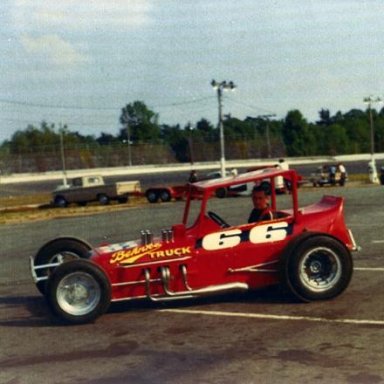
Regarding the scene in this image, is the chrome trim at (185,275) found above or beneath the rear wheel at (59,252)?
beneath

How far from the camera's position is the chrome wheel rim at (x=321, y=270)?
8.58 meters

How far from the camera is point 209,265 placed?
338 inches

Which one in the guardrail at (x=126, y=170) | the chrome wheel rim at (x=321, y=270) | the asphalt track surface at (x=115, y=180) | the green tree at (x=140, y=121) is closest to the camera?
the chrome wheel rim at (x=321, y=270)

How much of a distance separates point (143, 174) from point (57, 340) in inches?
3159

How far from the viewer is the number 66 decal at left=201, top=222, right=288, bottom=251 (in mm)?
8609

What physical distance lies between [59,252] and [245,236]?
2.65m

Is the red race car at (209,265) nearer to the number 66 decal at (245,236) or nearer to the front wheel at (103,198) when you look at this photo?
the number 66 decal at (245,236)

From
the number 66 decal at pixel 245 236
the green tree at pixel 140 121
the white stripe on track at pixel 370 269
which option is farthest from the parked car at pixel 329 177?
the green tree at pixel 140 121

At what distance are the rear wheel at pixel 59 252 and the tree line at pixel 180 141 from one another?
75.4 meters

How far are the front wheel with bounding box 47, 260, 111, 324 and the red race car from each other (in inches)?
0.4

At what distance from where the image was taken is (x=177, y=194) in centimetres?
4028

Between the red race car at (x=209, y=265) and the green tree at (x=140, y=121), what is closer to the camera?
the red race car at (x=209, y=265)

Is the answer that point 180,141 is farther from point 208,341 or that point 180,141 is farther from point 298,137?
point 208,341

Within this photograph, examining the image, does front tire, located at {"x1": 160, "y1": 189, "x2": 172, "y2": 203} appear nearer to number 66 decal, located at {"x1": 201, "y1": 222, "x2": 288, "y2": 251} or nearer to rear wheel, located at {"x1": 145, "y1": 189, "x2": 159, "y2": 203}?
rear wheel, located at {"x1": 145, "y1": 189, "x2": 159, "y2": 203}
